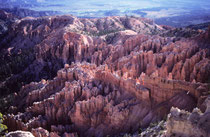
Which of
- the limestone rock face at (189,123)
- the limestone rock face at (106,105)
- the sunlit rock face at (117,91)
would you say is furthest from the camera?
the sunlit rock face at (117,91)

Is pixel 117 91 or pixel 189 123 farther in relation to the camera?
pixel 117 91

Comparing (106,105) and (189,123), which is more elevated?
(189,123)

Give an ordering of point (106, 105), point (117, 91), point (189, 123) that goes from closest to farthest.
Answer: point (189, 123), point (106, 105), point (117, 91)

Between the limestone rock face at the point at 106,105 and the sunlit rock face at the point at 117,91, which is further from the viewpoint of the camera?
the sunlit rock face at the point at 117,91

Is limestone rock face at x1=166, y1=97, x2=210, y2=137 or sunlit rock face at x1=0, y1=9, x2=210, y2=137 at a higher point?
limestone rock face at x1=166, y1=97, x2=210, y2=137

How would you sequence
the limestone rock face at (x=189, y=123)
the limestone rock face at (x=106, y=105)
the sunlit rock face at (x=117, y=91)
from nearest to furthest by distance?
the limestone rock face at (x=189, y=123), the limestone rock face at (x=106, y=105), the sunlit rock face at (x=117, y=91)

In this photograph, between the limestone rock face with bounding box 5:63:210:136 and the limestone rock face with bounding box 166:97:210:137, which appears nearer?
the limestone rock face with bounding box 166:97:210:137

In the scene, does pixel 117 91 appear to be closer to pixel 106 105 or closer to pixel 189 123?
pixel 106 105

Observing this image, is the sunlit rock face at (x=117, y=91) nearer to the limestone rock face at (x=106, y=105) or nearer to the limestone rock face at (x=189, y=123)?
the limestone rock face at (x=106, y=105)

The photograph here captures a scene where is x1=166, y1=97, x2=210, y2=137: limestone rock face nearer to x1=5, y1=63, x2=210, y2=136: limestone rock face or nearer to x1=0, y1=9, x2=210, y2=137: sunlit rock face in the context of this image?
x1=0, y1=9, x2=210, y2=137: sunlit rock face

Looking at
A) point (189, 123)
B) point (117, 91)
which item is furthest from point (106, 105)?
point (189, 123)

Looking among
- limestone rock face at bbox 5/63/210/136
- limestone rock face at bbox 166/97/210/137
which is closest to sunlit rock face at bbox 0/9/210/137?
limestone rock face at bbox 5/63/210/136

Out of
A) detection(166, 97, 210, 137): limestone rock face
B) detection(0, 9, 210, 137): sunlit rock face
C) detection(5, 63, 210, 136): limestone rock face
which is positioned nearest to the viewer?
detection(166, 97, 210, 137): limestone rock face

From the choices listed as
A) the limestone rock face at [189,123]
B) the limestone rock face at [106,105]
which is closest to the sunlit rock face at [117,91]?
the limestone rock face at [106,105]
